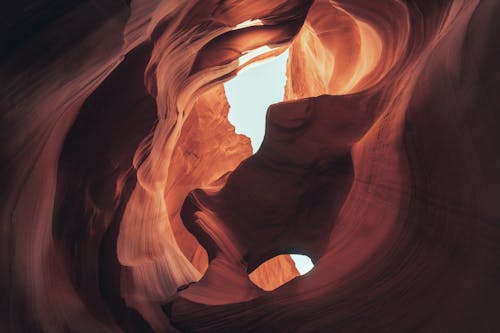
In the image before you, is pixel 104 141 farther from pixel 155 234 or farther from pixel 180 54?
pixel 155 234

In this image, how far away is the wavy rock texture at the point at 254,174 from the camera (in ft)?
7.32

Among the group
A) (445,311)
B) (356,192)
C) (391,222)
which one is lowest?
(445,311)

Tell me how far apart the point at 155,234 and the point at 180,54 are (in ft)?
8.10

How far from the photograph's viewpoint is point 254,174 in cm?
614

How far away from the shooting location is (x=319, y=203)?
5.71 metres

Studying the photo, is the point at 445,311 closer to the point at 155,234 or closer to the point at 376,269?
the point at 376,269

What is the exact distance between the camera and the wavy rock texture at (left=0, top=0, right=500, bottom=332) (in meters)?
2.23

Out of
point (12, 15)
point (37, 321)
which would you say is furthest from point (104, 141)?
point (12, 15)

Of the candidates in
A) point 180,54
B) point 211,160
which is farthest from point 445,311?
point 211,160

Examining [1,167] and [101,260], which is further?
[101,260]

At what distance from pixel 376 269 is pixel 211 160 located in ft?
20.6

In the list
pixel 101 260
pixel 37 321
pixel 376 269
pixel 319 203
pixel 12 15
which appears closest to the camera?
pixel 12 15

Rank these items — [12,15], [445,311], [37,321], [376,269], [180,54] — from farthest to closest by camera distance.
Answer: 1. [180,54]
2. [376,269]
3. [445,311]
4. [37,321]
5. [12,15]

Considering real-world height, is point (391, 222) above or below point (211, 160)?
below
